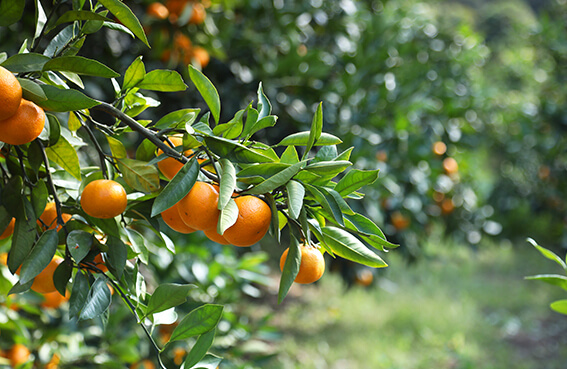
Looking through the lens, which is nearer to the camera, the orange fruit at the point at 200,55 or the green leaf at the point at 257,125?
the green leaf at the point at 257,125

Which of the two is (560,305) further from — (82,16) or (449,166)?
(449,166)

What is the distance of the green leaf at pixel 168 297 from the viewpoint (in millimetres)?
484

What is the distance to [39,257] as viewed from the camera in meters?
0.46

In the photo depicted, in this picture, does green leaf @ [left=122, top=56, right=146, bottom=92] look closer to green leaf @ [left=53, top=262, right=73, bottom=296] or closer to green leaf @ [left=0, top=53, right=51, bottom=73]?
green leaf @ [left=0, top=53, right=51, bottom=73]

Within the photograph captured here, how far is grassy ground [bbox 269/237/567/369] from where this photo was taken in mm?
2771

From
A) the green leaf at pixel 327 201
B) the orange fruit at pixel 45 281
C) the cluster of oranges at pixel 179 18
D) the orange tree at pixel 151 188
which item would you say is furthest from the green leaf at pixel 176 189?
the cluster of oranges at pixel 179 18

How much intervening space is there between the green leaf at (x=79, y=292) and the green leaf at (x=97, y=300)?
2 cm

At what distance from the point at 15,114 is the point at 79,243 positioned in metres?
0.14

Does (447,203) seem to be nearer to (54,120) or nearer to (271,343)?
(271,343)

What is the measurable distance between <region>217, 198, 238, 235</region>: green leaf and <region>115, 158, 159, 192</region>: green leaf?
12 cm

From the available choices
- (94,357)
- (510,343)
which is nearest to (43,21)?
(94,357)

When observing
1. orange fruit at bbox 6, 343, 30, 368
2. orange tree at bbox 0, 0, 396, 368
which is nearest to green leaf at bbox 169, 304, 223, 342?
orange tree at bbox 0, 0, 396, 368

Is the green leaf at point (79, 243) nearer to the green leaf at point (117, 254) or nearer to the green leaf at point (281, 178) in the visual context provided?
the green leaf at point (117, 254)

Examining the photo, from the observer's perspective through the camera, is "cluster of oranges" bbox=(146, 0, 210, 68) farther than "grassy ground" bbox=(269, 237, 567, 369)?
No
